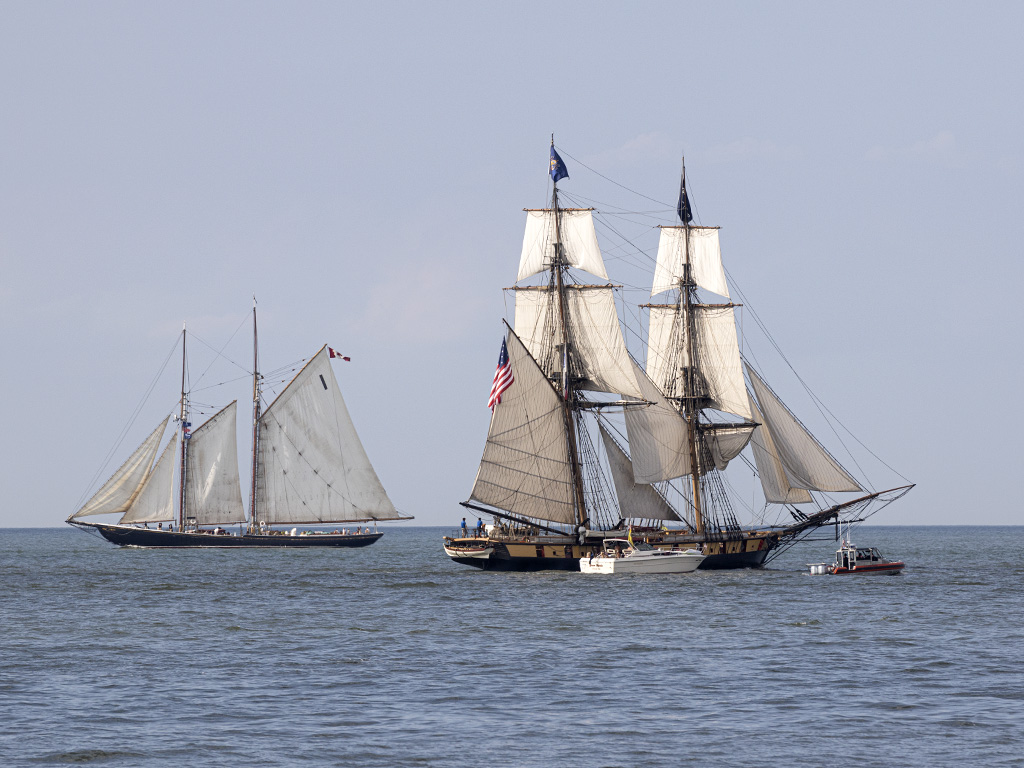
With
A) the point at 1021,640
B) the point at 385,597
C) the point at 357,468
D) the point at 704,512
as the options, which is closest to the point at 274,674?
the point at 1021,640

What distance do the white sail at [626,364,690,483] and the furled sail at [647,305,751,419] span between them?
11.6 ft

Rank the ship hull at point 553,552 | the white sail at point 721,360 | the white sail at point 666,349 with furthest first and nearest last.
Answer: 1. the white sail at point 666,349
2. the white sail at point 721,360
3. the ship hull at point 553,552

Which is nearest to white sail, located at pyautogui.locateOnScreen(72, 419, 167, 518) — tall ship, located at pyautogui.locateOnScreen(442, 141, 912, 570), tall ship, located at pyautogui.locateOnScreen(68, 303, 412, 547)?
tall ship, located at pyautogui.locateOnScreen(68, 303, 412, 547)

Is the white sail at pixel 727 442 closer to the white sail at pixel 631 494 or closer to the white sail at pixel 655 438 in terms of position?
the white sail at pixel 655 438

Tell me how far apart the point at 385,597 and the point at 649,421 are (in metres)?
30.2

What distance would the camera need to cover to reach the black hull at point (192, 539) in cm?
14175

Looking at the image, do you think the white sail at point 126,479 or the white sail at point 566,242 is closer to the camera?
the white sail at point 566,242

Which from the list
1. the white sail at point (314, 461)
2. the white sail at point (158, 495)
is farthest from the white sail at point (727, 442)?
the white sail at point (158, 495)

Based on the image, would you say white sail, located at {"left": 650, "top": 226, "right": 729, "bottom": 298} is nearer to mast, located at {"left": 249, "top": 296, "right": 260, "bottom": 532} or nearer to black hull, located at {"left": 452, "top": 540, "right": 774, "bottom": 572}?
black hull, located at {"left": 452, "top": 540, "right": 774, "bottom": 572}

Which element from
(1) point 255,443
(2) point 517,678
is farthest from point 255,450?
(2) point 517,678

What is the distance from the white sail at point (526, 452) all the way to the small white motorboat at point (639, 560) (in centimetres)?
645

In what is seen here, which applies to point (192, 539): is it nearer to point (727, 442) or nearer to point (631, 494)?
point (631, 494)

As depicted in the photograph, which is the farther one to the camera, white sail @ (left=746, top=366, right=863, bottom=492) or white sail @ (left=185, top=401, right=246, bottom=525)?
white sail @ (left=185, top=401, right=246, bottom=525)

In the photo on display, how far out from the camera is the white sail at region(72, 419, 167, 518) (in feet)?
439
